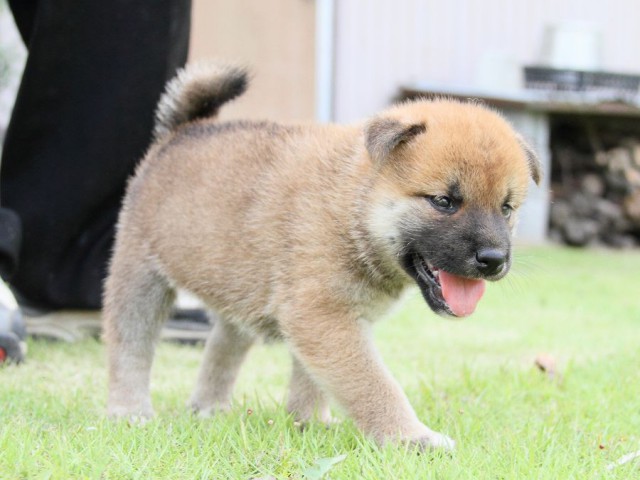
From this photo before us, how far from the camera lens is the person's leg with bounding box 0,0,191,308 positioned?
315 centimetres

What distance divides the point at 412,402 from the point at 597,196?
268 inches

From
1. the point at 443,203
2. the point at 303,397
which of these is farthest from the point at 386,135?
the point at 303,397

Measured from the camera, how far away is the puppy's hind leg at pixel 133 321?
2684mm

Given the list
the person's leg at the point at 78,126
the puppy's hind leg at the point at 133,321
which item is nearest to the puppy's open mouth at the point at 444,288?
the puppy's hind leg at the point at 133,321

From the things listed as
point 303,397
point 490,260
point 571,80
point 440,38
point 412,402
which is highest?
point 490,260

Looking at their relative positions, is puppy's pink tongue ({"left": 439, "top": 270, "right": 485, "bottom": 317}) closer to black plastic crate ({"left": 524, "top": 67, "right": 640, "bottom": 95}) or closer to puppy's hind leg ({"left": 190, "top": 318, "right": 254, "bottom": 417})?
puppy's hind leg ({"left": 190, "top": 318, "right": 254, "bottom": 417})

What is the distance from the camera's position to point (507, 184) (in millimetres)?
2340

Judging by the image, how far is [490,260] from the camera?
223cm

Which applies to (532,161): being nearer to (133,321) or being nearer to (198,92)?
(198,92)

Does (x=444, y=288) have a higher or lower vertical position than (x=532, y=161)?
lower

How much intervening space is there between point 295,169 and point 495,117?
1.91 feet

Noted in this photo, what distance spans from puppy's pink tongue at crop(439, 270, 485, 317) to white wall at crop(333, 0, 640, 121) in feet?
20.6

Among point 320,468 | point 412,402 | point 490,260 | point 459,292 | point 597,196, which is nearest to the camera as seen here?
point 320,468

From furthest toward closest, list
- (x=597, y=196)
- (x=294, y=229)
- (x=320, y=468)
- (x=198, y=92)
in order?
1. (x=597, y=196)
2. (x=198, y=92)
3. (x=294, y=229)
4. (x=320, y=468)
